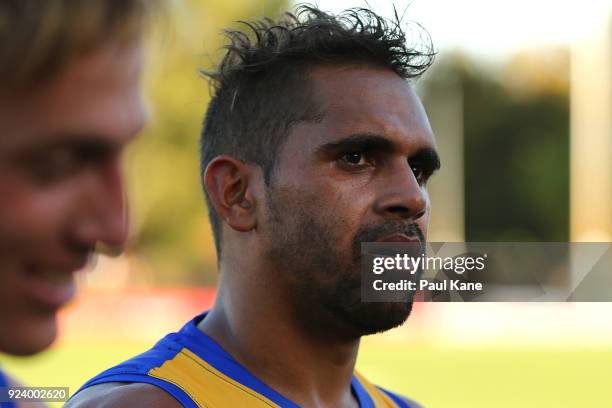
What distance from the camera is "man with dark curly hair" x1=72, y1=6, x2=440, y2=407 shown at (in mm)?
2611

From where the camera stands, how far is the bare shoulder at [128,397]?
2379 mm

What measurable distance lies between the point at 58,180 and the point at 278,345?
5.80 feet

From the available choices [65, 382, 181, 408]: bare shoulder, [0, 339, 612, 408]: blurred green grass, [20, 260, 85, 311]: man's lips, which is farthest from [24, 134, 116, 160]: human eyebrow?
[0, 339, 612, 408]: blurred green grass

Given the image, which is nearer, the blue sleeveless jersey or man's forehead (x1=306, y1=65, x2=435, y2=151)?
the blue sleeveless jersey

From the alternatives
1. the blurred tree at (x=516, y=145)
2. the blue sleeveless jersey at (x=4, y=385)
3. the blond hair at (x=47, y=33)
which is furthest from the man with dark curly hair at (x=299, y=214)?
the blurred tree at (x=516, y=145)

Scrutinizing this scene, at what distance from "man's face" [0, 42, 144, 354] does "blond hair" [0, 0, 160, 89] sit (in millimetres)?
21

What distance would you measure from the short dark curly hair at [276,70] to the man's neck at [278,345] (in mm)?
277

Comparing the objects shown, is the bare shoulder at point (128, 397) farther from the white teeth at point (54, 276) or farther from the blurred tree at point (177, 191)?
the blurred tree at point (177, 191)

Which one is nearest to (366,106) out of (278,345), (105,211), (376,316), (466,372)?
(376,316)

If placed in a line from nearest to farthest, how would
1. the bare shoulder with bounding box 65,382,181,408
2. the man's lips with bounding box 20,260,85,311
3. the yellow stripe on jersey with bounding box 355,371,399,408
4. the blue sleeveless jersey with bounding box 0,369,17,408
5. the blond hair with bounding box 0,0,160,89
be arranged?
the blond hair with bounding box 0,0,160,89 → the man's lips with bounding box 20,260,85,311 → the blue sleeveless jersey with bounding box 0,369,17,408 → the bare shoulder with bounding box 65,382,181,408 → the yellow stripe on jersey with bounding box 355,371,399,408

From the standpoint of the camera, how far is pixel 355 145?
2.66 metres

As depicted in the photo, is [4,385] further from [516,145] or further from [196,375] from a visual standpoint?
[516,145]

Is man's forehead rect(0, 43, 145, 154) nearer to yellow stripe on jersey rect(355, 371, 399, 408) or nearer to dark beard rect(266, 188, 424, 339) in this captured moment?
dark beard rect(266, 188, 424, 339)

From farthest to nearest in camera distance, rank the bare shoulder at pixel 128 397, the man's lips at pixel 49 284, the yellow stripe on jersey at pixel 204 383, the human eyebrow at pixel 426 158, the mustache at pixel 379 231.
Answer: the human eyebrow at pixel 426 158
the mustache at pixel 379 231
the yellow stripe on jersey at pixel 204 383
the bare shoulder at pixel 128 397
the man's lips at pixel 49 284
